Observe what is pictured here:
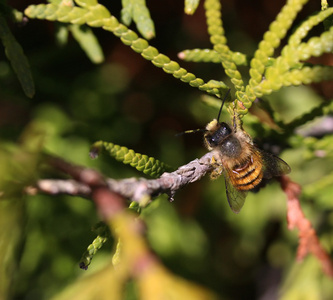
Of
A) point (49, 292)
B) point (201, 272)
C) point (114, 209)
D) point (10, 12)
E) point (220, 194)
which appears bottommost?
point (49, 292)

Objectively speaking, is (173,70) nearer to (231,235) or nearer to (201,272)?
(201,272)

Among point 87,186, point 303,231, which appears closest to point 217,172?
point 303,231

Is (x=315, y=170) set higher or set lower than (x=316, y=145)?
lower

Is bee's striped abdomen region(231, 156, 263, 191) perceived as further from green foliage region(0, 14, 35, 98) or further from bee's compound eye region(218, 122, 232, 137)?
green foliage region(0, 14, 35, 98)

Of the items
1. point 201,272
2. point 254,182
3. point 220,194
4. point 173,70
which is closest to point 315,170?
point 220,194

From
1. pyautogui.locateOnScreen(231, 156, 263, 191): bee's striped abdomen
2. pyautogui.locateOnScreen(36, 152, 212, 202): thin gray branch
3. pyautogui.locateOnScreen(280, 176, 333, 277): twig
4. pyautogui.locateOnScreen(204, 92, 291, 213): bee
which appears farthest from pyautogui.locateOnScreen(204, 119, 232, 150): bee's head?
pyautogui.locateOnScreen(36, 152, 212, 202): thin gray branch

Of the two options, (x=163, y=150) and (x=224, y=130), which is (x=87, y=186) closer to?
(x=224, y=130)

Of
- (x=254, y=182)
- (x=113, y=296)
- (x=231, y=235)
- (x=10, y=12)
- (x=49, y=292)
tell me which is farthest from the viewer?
(x=231, y=235)
